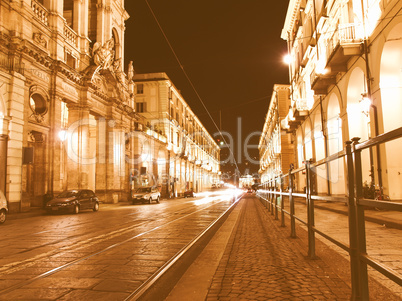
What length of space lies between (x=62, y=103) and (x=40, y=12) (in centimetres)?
688

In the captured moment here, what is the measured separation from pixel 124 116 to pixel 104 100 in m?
4.13

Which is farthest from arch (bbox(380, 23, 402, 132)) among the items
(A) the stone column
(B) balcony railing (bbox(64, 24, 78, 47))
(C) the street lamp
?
(B) balcony railing (bbox(64, 24, 78, 47))

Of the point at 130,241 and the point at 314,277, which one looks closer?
the point at 314,277

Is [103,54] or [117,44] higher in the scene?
[117,44]

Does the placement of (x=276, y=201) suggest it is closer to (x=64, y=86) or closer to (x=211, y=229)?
(x=211, y=229)

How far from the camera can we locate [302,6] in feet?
90.6

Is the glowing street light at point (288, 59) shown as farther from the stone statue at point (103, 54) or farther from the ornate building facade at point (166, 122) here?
the ornate building facade at point (166, 122)

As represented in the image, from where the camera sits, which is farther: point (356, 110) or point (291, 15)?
point (291, 15)

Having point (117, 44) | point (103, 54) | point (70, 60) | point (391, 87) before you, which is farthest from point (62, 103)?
point (391, 87)

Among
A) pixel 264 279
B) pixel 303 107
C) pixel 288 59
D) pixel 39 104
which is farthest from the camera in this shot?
pixel 288 59

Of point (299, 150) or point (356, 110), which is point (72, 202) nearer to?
point (356, 110)

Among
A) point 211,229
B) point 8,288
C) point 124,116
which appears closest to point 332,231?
point 8,288

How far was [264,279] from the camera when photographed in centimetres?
459

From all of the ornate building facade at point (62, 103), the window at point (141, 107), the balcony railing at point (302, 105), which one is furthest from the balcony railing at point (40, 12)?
the window at point (141, 107)
